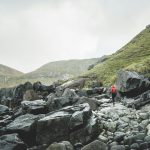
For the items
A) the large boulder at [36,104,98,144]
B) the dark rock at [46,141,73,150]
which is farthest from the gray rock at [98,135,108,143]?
the dark rock at [46,141,73,150]

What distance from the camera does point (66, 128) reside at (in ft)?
129

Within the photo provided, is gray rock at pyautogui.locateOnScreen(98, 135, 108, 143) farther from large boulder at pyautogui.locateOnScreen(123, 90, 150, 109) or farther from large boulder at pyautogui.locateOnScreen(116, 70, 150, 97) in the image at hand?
large boulder at pyautogui.locateOnScreen(116, 70, 150, 97)

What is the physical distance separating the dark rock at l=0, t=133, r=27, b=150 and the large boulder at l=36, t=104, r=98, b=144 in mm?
1987

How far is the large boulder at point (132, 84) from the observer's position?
55.4m

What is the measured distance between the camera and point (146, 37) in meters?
121

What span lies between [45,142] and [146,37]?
8819 cm

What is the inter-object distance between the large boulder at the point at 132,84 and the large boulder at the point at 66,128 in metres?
17.4

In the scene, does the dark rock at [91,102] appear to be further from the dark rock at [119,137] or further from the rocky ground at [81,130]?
the dark rock at [119,137]

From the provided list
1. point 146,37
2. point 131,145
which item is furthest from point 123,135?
point 146,37

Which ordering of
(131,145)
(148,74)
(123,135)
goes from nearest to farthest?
1. (131,145)
2. (123,135)
3. (148,74)

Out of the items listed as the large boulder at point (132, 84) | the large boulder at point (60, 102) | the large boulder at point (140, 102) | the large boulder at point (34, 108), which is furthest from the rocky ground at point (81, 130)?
the large boulder at point (132, 84)

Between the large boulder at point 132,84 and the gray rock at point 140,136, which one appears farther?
the large boulder at point 132,84

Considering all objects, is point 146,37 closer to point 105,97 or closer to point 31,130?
point 105,97

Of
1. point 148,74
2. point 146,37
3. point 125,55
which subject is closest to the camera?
point 148,74
